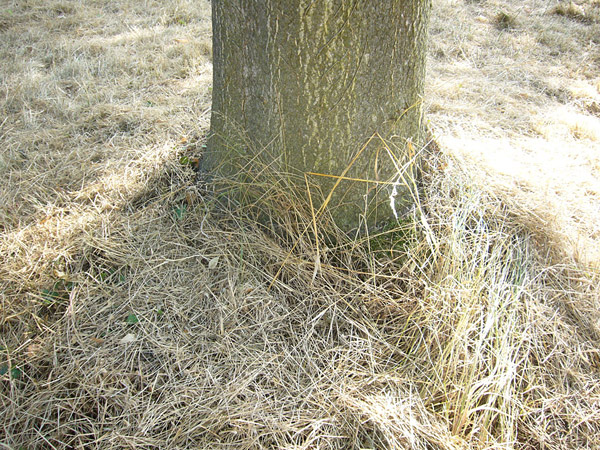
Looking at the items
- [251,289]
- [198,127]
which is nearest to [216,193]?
[251,289]

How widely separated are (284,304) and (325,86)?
33.5 inches

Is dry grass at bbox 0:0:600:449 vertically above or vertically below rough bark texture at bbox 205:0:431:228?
below

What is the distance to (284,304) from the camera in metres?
1.51

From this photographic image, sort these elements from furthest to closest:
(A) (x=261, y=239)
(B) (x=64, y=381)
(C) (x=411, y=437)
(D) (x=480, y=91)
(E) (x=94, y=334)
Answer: (D) (x=480, y=91) < (A) (x=261, y=239) < (E) (x=94, y=334) < (B) (x=64, y=381) < (C) (x=411, y=437)

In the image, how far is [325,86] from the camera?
4.85 feet

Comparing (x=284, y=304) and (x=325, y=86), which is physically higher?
(x=325, y=86)

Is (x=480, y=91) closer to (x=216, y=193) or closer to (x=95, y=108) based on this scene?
(x=216, y=193)

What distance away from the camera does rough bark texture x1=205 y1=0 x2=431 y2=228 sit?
139 centimetres

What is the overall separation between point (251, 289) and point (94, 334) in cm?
59

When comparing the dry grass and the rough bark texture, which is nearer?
the dry grass

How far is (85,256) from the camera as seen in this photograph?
162cm

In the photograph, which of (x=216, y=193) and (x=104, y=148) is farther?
(x=104, y=148)

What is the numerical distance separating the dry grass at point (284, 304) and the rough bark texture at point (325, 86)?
0.17 metres

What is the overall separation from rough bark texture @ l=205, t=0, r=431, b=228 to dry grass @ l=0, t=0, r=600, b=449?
0.56 ft
